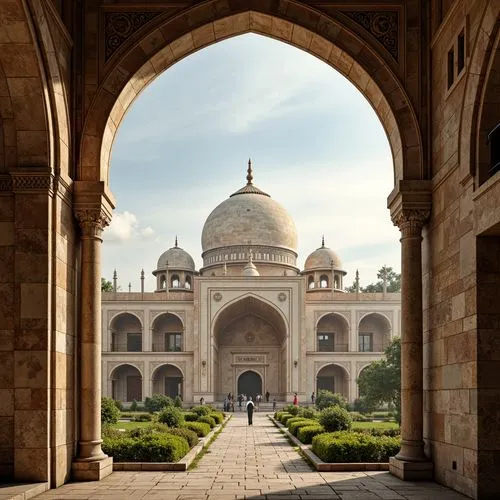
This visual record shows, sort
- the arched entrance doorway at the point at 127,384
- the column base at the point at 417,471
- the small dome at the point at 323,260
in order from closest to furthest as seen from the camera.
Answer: the column base at the point at 417,471
the arched entrance doorway at the point at 127,384
the small dome at the point at 323,260

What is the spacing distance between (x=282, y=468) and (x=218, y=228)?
127 feet

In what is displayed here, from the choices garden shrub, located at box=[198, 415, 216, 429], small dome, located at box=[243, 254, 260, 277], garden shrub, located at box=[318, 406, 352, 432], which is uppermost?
small dome, located at box=[243, 254, 260, 277]

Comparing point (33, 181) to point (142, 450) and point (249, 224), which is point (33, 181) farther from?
point (249, 224)

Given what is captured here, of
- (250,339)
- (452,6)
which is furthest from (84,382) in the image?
(250,339)

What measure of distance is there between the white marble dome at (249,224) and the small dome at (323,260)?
1.76m

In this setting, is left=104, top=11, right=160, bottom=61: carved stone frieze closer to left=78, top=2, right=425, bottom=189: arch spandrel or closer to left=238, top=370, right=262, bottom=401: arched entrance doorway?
left=78, top=2, right=425, bottom=189: arch spandrel

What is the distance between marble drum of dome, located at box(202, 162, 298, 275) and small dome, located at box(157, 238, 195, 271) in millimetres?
1511

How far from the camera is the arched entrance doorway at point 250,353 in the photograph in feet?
154

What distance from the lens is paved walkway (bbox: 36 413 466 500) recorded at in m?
8.95

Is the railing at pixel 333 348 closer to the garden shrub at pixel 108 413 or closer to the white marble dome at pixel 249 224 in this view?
the white marble dome at pixel 249 224

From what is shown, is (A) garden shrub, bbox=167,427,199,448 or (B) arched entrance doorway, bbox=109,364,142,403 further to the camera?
(B) arched entrance doorway, bbox=109,364,142,403

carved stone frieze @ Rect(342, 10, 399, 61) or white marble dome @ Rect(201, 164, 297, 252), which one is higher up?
white marble dome @ Rect(201, 164, 297, 252)

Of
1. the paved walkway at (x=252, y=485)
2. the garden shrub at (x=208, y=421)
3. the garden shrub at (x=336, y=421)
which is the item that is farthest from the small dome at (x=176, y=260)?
the paved walkway at (x=252, y=485)

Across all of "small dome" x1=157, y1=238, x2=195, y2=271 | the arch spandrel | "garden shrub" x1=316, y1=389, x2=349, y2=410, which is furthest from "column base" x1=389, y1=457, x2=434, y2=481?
"small dome" x1=157, y1=238, x2=195, y2=271
